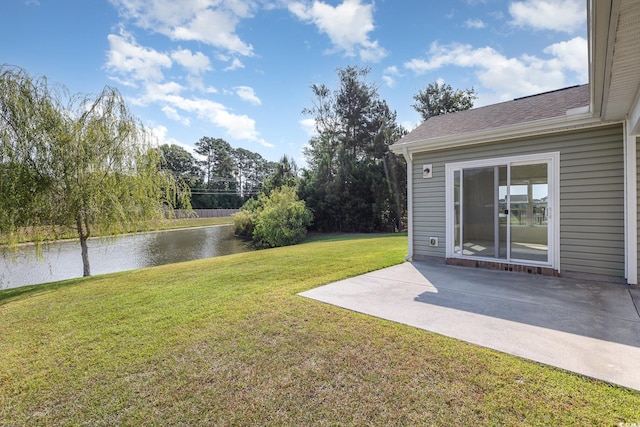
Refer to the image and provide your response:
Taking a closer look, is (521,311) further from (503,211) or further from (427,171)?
(427,171)

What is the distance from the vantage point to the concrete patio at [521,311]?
218 cm

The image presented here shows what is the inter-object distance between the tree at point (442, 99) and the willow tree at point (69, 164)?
18911mm

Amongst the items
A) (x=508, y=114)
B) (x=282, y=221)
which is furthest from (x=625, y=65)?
(x=282, y=221)

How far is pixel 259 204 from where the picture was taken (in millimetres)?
19297

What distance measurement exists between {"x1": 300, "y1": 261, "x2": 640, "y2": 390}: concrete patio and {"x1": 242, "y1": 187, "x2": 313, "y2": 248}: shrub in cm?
1099

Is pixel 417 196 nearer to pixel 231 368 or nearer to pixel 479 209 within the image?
pixel 479 209

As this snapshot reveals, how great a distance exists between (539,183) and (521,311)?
258 centimetres

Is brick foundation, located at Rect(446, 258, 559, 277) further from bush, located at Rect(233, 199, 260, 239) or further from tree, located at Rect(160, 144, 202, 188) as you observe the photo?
tree, located at Rect(160, 144, 202, 188)

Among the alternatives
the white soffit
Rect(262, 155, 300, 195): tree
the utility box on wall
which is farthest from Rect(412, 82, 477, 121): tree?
the white soffit

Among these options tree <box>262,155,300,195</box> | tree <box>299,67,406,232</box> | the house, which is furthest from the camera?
tree <box>262,155,300,195</box>

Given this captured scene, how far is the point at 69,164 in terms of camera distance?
6.17 metres

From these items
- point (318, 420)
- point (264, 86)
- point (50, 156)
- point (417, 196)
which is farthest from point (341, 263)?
point (264, 86)

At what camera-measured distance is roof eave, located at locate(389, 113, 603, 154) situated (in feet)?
13.6

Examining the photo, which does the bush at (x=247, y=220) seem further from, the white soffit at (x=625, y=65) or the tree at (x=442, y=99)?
the white soffit at (x=625, y=65)
